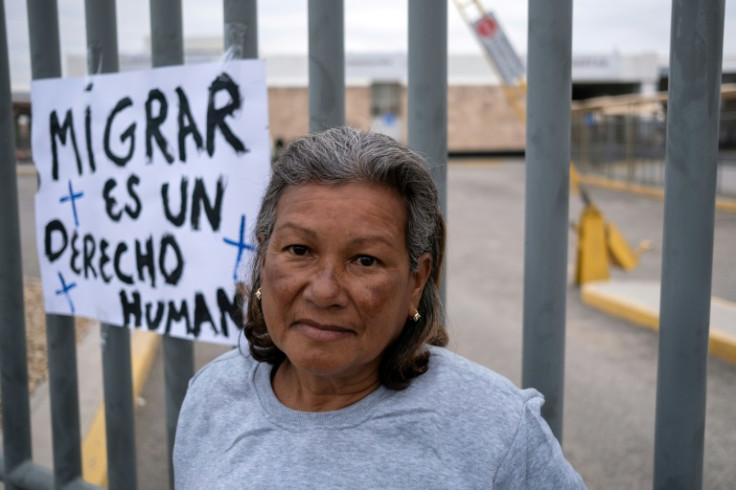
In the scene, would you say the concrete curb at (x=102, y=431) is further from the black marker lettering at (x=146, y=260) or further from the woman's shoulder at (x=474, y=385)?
the woman's shoulder at (x=474, y=385)

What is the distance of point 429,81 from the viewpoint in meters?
1.68

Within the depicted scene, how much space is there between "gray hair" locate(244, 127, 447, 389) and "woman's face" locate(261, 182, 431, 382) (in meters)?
0.02

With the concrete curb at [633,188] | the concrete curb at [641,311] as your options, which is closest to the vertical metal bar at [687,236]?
the concrete curb at [641,311]

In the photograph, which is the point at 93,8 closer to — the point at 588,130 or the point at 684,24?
the point at 684,24

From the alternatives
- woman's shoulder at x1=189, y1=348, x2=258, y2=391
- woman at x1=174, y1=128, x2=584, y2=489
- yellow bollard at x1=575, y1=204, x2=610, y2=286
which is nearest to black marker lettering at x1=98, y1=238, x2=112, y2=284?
woman's shoulder at x1=189, y1=348, x2=258, y2=391

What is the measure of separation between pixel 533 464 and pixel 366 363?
344 mm

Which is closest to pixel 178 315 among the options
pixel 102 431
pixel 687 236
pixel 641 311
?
pixel 687 236

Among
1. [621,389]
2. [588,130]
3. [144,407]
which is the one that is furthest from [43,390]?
[588,130]

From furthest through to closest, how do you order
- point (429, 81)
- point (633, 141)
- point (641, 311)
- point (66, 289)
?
point (633, 141) → point (641, 311) → point (66, 289) → point (429, 81)

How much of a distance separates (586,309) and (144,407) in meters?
4.38

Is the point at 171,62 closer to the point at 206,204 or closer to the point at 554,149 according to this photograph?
the point at 206,204

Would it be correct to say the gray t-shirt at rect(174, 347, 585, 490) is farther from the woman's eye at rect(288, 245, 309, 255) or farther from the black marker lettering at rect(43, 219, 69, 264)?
the black marker lettering at rect(43, 219, 69, 264)

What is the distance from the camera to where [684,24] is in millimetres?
1347

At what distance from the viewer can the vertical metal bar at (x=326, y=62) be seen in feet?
5.84
